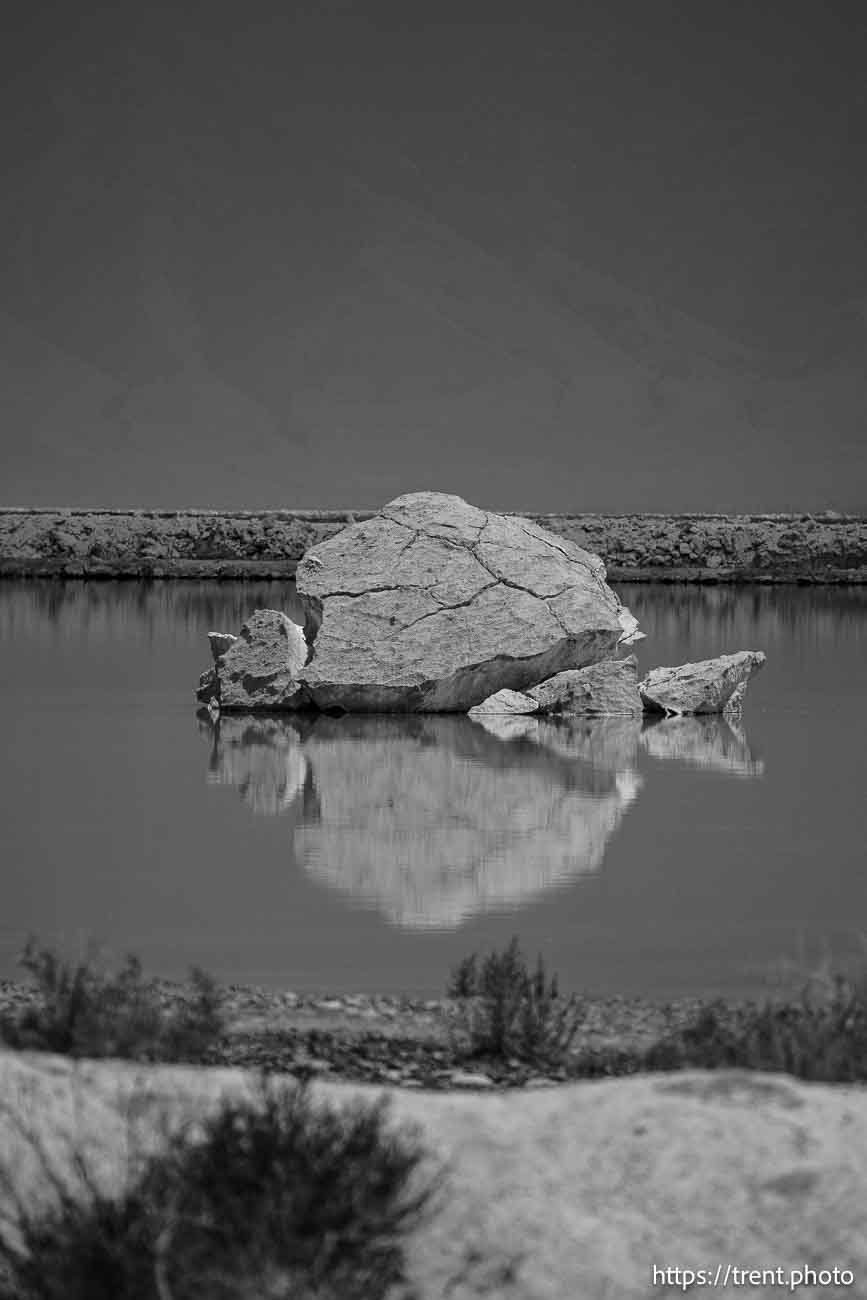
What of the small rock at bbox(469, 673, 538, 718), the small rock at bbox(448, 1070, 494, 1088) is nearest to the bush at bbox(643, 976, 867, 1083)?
the small rock at bbox(448, 1070, 494, 1088)

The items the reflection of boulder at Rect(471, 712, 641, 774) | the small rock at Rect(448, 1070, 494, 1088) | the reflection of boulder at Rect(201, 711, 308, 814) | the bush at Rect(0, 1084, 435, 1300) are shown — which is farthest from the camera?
the reflection of boulder at Rect(471, 712, 641, 774)

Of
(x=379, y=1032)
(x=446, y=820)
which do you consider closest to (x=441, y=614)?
(x=446, y=820)

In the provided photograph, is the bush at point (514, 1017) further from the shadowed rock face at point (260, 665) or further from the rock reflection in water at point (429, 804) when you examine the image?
the shadowed rock face at point (260, 665)

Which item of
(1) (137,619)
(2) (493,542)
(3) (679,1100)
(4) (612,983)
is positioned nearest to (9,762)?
(2) (493,542)

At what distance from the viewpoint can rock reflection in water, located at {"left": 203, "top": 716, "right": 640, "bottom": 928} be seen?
745 cm

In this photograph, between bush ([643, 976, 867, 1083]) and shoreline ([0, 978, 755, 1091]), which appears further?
shoreline ([0, 978, 755, 1091])

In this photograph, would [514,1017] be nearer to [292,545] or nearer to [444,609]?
[444,609]

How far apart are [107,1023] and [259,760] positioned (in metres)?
6.27

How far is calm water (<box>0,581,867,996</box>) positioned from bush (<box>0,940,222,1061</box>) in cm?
101

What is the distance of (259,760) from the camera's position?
35.6 feet

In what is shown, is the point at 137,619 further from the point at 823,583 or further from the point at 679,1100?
the point at 679,1100

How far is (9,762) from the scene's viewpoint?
422 inches

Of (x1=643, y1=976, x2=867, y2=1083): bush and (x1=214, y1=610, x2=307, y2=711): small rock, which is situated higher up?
(x1=214, y1=610, x2=307, y2=711): small rock

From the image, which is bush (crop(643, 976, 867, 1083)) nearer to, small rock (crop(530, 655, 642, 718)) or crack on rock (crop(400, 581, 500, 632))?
crack on rock (crop(400, 581, 500, 632))
